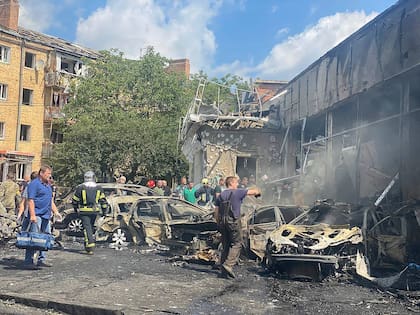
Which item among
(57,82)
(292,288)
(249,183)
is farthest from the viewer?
Answer: (57,82)

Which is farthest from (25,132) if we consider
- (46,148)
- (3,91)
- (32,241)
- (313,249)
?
(313,249)

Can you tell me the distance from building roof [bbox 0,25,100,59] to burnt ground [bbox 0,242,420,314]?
1263 inches

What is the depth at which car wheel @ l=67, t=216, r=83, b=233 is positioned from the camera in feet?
44.5

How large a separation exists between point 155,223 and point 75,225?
3.09m

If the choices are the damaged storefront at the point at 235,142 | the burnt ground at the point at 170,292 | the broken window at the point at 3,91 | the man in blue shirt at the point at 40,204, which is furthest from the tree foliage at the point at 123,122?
the man in blue shirt at the point at 40,204

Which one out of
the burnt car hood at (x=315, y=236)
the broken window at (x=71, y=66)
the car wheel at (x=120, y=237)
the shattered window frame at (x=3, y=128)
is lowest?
the car wheel at (x=120, y=237)

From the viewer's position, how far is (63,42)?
151 ft

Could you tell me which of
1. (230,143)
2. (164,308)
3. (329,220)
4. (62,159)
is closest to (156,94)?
(62,159)

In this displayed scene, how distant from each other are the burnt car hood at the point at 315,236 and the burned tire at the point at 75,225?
22.2 feet

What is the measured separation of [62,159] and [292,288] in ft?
74.8

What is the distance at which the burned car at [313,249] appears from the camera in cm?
797

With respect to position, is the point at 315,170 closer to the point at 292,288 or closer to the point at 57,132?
the point at 292,288

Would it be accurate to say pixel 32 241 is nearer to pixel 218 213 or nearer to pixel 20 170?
pixel 218 213

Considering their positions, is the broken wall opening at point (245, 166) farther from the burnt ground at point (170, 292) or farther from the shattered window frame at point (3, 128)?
the shattered window frame at point (3, 128)
